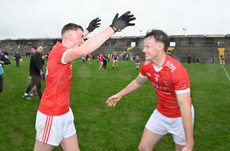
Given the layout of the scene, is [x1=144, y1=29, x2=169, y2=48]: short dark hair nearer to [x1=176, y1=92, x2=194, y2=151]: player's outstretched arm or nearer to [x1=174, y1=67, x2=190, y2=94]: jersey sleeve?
[x1=174, y1=67, x2=190, y2=94]: jersey sleeve

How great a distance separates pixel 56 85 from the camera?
95.7 inches

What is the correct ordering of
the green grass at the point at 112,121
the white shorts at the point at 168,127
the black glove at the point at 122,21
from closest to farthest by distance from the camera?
the black glove at the point at 122,21
the white shorts at the point at 168,127
the green grass at the point at 112,121

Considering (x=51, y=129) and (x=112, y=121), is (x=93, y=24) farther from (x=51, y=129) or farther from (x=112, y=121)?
(x=112, y=121)

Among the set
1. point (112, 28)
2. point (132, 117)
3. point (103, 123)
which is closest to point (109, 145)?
point (103, 123)

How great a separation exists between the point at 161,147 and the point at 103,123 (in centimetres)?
181

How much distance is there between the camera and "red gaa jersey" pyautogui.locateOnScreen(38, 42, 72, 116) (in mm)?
2336

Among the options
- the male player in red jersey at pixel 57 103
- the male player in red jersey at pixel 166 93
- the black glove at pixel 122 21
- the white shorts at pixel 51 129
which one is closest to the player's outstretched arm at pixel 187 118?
the male player in red jersey at pixel 166 93

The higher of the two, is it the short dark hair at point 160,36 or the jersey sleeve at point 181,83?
the short dark hair at point 160,36

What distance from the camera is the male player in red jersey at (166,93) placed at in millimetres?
2135

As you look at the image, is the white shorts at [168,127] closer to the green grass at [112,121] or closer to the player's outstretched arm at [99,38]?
the green grass at [112,121]

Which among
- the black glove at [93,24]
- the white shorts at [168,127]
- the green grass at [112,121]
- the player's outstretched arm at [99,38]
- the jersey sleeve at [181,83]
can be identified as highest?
the black glove at [93,24]

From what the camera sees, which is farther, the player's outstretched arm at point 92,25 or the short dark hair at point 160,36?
the player's outstretched arm at point 92,25

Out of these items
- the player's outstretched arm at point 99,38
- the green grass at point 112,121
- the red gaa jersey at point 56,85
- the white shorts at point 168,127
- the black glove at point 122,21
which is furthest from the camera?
the green grass at point 112,121

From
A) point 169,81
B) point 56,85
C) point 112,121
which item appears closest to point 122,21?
point 169,81
